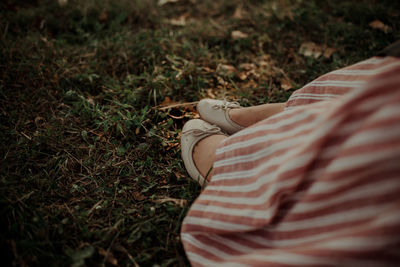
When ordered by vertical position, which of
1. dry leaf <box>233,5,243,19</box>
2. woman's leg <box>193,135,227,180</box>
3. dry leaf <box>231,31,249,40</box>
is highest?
dry leaf <box>233,5,243,19</box>

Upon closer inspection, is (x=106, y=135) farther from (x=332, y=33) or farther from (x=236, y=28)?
(x=332, y=33)

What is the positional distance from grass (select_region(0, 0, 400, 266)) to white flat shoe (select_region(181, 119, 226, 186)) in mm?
60

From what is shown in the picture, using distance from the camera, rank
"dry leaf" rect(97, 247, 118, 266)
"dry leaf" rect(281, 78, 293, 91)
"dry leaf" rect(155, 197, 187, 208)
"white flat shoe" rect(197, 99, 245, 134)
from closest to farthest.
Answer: "dry leaf" rect(97, 247, 118, 266) → "dry leaf" rect(155, 197, 187, 208) → "white flat shoe" rect(197, 99, 245, 134) → "dry leaf" rect(281, 78, 293, 91)

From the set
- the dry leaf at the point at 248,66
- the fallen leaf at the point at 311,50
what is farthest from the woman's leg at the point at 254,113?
the fallen leaf at the point at 311,50

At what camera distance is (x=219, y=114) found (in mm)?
1285

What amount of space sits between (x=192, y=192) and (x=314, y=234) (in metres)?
0.59

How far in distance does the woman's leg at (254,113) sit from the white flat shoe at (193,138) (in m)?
0.12

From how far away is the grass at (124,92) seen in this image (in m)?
0.97

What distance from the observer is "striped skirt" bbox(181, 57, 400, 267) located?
50cm

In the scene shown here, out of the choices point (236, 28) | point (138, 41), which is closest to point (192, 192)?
point (138, 41)

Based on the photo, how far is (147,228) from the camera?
99 centimetres

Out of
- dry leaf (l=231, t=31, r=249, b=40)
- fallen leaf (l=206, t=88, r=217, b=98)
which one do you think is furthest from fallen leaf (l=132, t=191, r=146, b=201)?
dry leaf (l=231, t=31, r=249, b=40)

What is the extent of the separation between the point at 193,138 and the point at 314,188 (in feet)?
2.13

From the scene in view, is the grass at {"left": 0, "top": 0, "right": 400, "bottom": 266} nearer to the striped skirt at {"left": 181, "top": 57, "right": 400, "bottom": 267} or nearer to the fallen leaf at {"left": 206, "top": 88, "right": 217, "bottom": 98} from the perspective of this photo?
the fallen leaf at {"left": 206, "top": 88, "right": 217, "bottom": 98}
